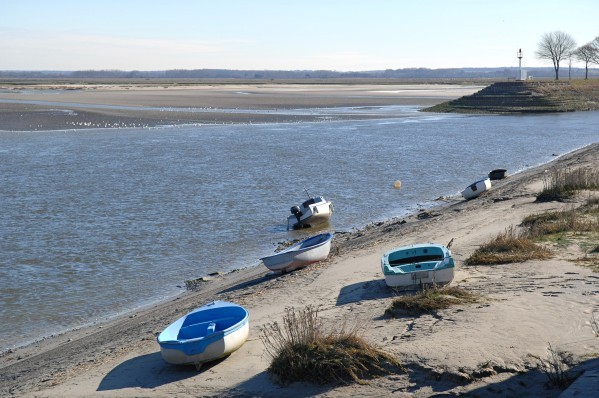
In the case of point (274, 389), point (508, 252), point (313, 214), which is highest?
point (508, 252)

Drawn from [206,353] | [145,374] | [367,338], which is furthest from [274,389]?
[145,374]

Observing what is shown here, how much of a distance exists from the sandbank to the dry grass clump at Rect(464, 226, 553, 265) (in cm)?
21

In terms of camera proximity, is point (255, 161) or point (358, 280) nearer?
point (358, 280)

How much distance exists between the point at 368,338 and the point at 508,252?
15.8 ft

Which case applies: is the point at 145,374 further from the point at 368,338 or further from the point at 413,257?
the point at 413,257

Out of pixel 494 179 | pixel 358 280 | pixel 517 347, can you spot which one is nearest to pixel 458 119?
pixel 494 179

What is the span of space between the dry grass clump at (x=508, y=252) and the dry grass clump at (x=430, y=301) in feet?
7.22

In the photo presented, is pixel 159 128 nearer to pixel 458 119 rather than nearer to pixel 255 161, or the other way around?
pixel 255 161

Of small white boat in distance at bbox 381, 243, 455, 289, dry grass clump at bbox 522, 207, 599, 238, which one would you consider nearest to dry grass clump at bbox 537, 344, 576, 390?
small white boat in distance at bbox 381, 243, 455, 289

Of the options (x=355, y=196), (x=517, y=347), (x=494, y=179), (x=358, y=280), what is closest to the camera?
(x=517, y=347)

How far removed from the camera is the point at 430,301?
422 inches

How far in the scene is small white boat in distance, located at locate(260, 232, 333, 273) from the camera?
14891 millimetres

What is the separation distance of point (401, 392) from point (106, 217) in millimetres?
14703

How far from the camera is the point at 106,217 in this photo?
21.4 m
